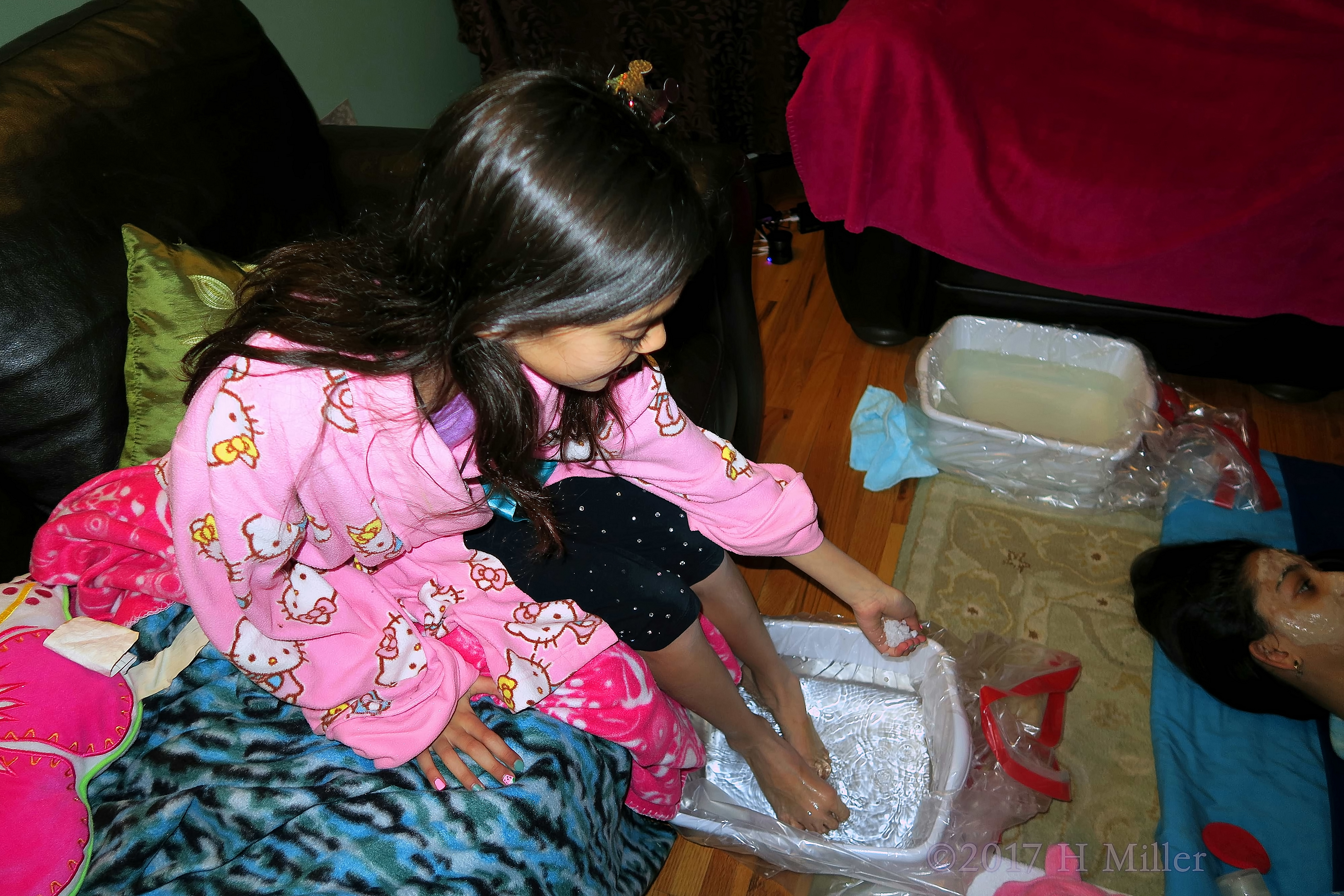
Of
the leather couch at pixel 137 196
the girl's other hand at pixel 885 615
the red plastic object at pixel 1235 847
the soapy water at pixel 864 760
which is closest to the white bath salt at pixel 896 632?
the girl's other hand at pixel 885 615

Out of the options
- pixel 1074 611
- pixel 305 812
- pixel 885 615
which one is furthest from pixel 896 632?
pixel 305 812

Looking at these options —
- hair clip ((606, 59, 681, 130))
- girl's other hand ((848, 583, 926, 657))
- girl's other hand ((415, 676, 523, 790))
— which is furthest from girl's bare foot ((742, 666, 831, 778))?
hair clip ((606, 59, 681, 130))

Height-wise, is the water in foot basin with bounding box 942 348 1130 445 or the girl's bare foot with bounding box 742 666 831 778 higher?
the water in foot basin with bounding box 942 348 1130 445

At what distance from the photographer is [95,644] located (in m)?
0.86

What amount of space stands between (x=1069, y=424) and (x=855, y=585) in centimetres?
72

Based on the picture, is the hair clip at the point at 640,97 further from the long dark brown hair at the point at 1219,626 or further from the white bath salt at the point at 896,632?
the long dark brown hair at the point at 1219,626

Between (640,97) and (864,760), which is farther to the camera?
(864,760)

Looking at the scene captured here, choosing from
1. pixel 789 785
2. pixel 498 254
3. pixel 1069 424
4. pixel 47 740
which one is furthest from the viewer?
pixel 1069 424

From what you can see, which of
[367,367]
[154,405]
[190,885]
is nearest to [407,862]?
[190,885]

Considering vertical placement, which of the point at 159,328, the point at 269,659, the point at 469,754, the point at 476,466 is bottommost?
the point at 469,754

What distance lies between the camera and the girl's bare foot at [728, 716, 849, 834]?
1085 mm

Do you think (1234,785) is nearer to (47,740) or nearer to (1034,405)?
(1034,405)

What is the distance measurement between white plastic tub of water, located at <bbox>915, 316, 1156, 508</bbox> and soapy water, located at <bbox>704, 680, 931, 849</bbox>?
0.49 m

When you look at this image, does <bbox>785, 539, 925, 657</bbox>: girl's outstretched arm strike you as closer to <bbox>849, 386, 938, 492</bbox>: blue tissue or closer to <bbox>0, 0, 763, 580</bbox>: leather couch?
<bbox>0, 0, 763, 580</bbox>: leather couch
